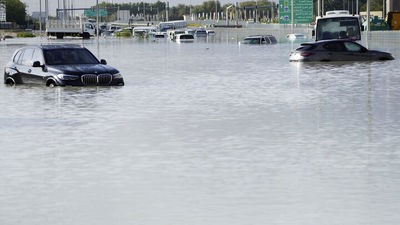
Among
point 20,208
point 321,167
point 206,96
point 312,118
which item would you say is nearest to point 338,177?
point 321,167

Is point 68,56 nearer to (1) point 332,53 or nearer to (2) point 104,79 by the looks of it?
(2) point 104,79

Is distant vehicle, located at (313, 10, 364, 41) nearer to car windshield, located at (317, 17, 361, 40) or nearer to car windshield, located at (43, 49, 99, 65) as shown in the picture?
car windshield, located at (317, 17, 361, 40)

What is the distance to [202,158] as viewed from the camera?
12109 mm

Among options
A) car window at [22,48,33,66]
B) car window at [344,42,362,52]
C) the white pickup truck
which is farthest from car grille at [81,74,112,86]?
the white pickup truck

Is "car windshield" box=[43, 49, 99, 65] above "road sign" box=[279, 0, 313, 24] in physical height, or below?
below

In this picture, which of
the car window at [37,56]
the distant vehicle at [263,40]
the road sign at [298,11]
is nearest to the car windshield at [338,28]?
the car window at [37,56]

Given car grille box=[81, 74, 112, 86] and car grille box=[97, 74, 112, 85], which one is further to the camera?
car grille box=[97, 74, 112, 85]

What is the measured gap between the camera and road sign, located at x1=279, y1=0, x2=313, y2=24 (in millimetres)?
100500

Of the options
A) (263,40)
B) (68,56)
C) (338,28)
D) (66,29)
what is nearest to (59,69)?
(68,56)

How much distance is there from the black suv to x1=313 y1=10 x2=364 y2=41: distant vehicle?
99.6 ft

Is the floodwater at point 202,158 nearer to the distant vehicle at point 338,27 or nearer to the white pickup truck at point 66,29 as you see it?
the distant vehicle at point 338,27

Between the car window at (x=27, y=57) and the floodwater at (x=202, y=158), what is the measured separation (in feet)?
10.4

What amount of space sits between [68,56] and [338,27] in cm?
3157

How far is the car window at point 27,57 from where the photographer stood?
2738cm
